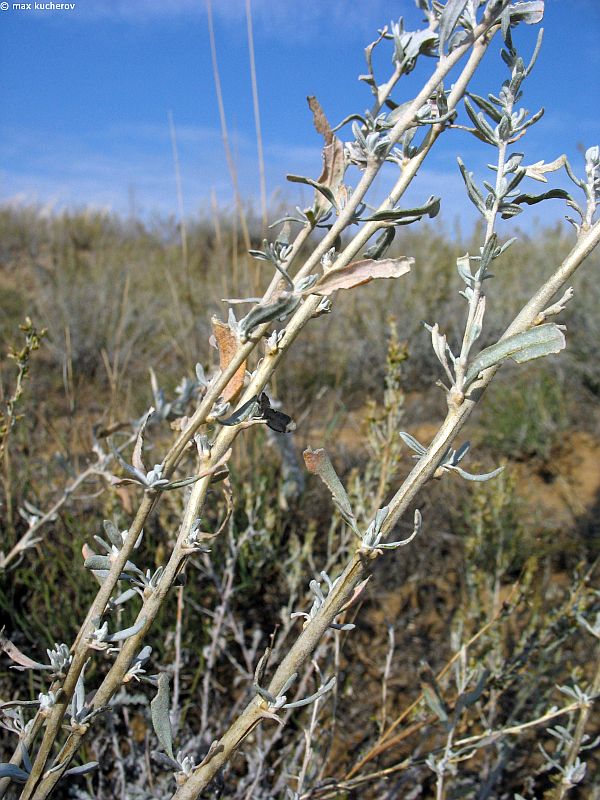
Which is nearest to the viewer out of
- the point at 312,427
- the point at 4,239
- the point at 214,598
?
the point at 214,598

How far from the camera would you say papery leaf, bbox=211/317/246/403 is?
540 mm

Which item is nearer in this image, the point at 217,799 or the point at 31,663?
the point at 31,663

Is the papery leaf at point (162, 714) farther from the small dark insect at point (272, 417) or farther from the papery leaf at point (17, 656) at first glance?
the small dark insect at point (272, 417)

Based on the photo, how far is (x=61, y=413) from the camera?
3.43 metres

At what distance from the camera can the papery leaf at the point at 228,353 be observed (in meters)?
0.54

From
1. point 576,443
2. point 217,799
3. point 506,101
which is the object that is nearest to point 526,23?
point 506,101

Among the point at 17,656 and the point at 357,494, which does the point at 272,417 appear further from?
the point at 357,494

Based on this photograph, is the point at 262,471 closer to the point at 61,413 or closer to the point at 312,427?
the point at 312,427

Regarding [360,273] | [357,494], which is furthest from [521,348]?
[357,494]

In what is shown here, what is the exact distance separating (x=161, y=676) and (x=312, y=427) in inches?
101

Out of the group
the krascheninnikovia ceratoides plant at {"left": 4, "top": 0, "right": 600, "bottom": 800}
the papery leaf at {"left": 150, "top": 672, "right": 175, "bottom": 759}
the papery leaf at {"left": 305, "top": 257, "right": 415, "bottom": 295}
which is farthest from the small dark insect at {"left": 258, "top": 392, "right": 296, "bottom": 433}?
the papery leaf at {"left": 150, "top": 672, "right": 175, "bottom": 759}

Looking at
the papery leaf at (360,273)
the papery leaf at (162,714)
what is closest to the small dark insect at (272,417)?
the papery leaf at (360,273)

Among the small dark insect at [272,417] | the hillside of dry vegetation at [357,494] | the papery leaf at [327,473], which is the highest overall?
the small dark insect at [272,417]

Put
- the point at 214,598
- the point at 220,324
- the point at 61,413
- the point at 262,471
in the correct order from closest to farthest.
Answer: the point at 220,324 → the point at 214,598 → the point at 262,471 → the point at 61,413
